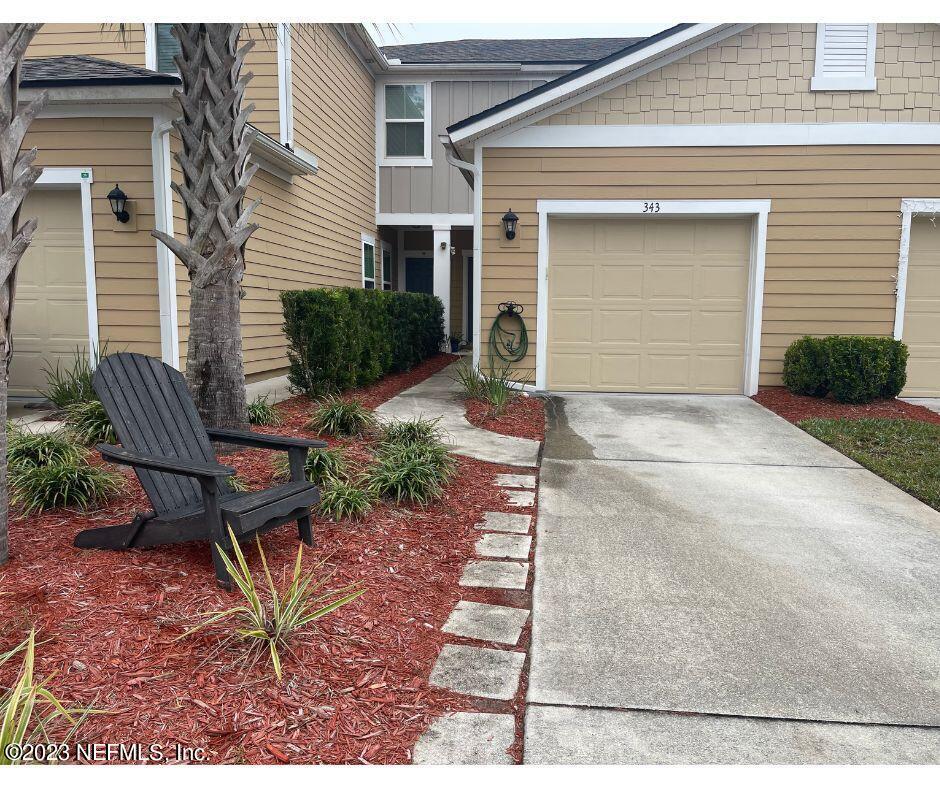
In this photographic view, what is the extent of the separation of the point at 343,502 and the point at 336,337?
321 cm

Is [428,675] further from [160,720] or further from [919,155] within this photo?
[919,155]

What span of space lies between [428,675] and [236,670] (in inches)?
26.6

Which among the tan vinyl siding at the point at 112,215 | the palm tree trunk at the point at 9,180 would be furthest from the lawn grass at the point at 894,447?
the tan vinyl siding at the point at 112,215

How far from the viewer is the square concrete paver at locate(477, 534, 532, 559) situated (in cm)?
379

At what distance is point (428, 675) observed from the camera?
2.59m

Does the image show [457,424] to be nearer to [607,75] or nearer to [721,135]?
[607,75]

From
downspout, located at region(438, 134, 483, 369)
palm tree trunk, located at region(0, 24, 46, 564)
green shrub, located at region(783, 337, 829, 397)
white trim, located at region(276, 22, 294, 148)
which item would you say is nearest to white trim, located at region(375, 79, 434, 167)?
white trim, located at region(276, 22, 294, 148)

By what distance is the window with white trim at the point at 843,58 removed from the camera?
809 centimetres

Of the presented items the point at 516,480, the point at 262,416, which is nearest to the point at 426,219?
the point at 262,416

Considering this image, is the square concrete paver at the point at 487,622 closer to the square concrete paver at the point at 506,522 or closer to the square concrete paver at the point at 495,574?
the square concrete paver at the point at 495,574

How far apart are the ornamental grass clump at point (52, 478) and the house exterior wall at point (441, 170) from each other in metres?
11.0

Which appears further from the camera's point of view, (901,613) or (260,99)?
(260,99)

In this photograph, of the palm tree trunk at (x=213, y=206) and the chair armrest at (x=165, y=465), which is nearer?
the chair armrest at (x=165, y=465)

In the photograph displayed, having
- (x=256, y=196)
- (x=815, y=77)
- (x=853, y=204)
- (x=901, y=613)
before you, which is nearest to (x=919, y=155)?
(x=853, y=204)
